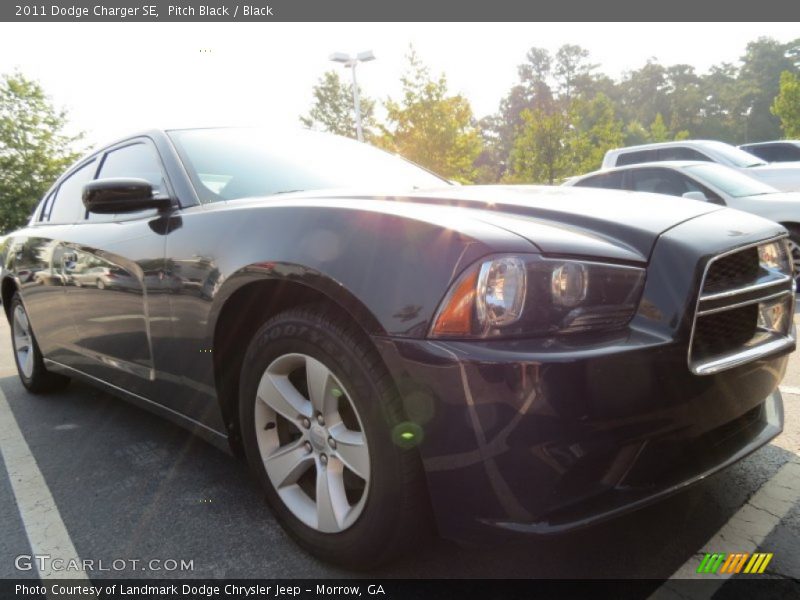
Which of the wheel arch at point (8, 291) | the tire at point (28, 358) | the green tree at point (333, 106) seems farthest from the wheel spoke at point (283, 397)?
the green tree at point (333, 106)

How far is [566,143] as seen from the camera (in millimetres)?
21359

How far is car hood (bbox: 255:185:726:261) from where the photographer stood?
5.31 feet

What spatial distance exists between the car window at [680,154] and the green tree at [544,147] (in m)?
11.8

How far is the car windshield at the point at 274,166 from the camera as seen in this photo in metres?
2.62

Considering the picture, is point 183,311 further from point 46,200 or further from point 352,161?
point 46,200

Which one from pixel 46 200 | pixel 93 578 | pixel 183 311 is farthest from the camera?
pixel 46 200

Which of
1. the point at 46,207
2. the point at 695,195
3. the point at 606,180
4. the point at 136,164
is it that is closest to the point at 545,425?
the point at 136,164

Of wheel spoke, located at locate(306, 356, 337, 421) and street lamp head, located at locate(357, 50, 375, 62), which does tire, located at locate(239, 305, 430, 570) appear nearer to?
wheel spoke, located at locate(306, 356, 337, 421)

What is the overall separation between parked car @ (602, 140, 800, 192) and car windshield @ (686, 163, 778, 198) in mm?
1107

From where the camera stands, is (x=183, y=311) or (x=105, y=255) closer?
(x=183, y=311)

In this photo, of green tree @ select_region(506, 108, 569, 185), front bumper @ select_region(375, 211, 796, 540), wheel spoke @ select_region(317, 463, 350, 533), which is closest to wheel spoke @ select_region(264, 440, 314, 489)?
wheel spoke @ select_region(317, 463, 350, 533)

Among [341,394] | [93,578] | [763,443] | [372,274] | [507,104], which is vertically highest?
[507,104]

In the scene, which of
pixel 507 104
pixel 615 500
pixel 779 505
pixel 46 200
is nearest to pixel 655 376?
pixel 615 500

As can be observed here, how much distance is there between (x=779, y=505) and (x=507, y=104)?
7670cm
